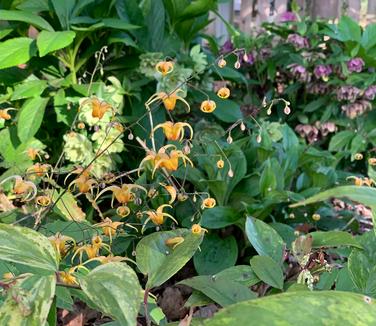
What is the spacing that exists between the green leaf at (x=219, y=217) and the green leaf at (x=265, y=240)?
89 cm

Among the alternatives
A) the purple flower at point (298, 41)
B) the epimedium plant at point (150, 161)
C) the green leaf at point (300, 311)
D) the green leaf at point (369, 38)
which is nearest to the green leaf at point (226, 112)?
the epimedium plant at point (150, 161)

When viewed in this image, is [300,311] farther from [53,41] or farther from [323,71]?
[323,71]

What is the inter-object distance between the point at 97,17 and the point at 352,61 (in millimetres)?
1293

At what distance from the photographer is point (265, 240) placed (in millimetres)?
999

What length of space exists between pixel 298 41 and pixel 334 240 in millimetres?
2337

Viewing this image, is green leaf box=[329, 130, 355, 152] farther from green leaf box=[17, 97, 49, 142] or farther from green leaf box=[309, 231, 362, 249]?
green leaf box=[309, 231, 362, 249]

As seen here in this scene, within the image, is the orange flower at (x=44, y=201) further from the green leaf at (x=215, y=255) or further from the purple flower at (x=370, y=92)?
the purple flower at (x=370, y=92)

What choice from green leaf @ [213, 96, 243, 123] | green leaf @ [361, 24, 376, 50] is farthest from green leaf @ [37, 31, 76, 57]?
green leaf @ [361, 24, 376, 50]

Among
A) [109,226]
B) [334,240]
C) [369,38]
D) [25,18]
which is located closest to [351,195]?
[334,240]

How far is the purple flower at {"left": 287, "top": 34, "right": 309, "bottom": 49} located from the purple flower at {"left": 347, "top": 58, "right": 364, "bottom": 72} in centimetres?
27

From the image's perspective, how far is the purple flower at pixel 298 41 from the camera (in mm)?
3146

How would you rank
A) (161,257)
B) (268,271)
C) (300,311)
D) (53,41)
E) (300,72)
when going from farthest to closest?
(300,72), (53,41), (268,271), (161,257), (300,311)

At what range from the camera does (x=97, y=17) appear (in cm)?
249

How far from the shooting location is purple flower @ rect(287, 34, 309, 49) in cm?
315
